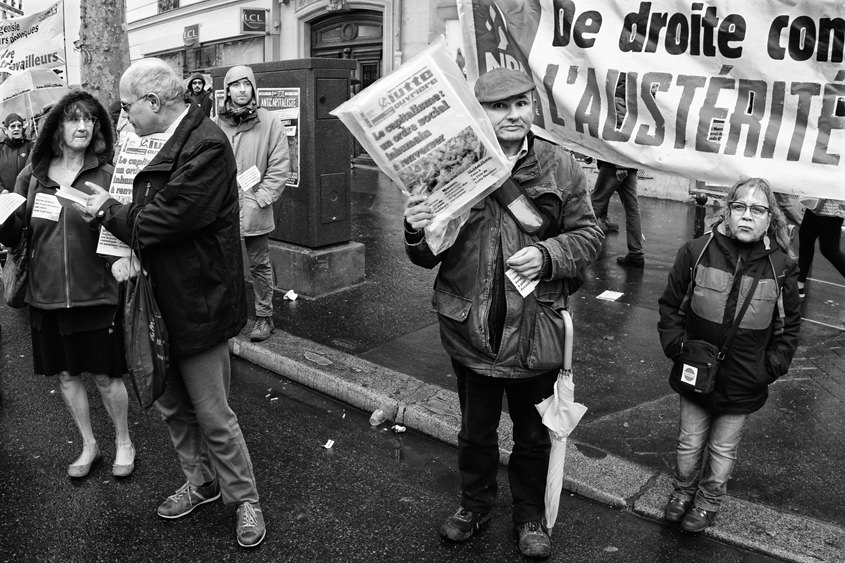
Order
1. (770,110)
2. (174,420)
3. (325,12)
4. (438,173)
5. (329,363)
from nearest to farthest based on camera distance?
1. (438,173)
2. (770,110)
3. (174,420)
4. (329,363)
5. (325,12)

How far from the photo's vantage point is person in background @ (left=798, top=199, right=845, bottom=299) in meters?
6.35

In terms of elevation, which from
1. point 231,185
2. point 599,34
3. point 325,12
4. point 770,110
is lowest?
point 231,185

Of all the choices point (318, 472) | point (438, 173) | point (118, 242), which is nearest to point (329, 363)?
point (318, 472)

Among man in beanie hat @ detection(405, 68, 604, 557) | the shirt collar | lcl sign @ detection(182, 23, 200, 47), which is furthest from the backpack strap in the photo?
lcl sign @ detection(182, 23, 200, 47)

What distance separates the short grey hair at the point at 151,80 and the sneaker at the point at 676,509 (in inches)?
111

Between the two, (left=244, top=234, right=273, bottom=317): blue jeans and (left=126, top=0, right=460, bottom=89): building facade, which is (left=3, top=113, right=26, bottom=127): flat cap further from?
(left=126, top=0, right=460, bottom=89): building facade

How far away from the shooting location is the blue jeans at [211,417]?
3.26 meters

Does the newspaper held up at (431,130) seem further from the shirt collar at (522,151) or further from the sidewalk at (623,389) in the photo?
the sidewalk at (623,389)

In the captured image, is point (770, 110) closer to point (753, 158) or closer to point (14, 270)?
point (753, 158)

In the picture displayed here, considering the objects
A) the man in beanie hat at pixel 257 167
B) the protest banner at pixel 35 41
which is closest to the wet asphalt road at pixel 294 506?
the man in beanie hat at pixel 257 167

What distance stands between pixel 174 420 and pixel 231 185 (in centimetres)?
112

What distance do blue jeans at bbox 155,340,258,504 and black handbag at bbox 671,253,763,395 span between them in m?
1.97

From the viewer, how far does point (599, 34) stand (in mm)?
3166

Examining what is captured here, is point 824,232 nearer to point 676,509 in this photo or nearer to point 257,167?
point 676,509
